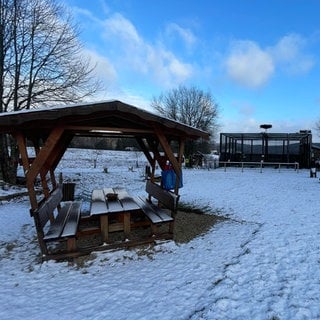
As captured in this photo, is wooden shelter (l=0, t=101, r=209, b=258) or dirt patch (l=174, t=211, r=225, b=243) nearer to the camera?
wooden shelter (l=0, t=101, r=209, b=258)

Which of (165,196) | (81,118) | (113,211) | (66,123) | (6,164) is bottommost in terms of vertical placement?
(113,211)

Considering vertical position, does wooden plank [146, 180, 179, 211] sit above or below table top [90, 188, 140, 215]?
above

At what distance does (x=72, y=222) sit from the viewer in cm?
561

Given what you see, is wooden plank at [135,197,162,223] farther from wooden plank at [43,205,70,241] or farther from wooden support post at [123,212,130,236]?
wooden plank at [43,205,70,241]

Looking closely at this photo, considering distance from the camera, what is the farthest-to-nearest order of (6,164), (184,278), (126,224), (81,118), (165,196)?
(6,164)
(165,196)
(126,224)
(81,118)
(184,278)

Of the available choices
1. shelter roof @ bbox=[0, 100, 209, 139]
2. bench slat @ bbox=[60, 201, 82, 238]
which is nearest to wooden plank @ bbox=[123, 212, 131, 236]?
bench slat @ bbox=[60, 201, 82, 238]

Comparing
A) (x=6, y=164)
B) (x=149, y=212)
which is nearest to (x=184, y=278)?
(x=149, y=212)

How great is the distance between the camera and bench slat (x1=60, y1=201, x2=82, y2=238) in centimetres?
497

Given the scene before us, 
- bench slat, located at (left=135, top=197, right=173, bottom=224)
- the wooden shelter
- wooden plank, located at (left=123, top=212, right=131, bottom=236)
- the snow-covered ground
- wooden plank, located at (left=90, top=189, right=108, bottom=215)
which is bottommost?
the snow-covered ground

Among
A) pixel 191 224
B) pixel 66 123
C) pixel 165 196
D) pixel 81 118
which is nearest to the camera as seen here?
pixel 66 123

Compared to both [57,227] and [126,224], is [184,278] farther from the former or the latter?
[57,227]

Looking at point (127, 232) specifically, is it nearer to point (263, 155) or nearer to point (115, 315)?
point (115, 315)

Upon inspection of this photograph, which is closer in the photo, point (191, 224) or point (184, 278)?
point (184, 278)

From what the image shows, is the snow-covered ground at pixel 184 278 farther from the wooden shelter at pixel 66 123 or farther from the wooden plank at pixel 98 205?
the wooden shelter at pixel 66 123
